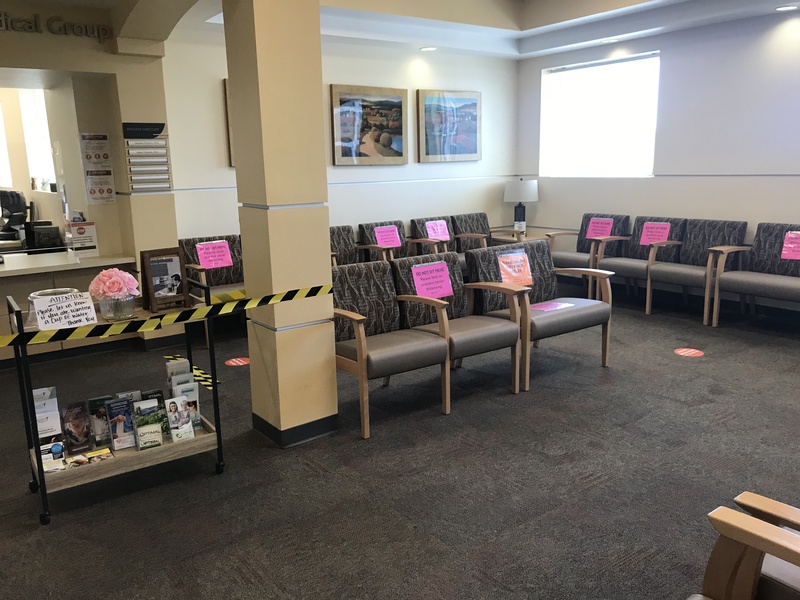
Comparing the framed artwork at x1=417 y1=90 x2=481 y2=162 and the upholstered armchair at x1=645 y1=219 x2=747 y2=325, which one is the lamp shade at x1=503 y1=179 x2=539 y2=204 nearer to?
the framed artwork at x1=417 y1=90 x2=481 y2=162

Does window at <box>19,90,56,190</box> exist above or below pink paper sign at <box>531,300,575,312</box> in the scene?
above

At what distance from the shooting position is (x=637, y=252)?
6.57m

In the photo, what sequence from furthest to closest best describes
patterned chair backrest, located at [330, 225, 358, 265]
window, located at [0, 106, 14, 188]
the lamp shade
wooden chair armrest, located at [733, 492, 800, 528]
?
window, located at [0, 106, 14, 188] < the lamp shade < patterned chair backrest, located at [330, 225, 358, 265] < wooden chair armrest, located at [733, 492, 800, 528]

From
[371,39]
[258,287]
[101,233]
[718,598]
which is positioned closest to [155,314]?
[258,287]

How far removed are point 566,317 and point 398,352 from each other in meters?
1.36

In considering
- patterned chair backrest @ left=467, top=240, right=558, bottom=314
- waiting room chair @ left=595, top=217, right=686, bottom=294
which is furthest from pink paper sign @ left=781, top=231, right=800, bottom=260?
patterned chair backrest @ left=467, top=240, right=558, bottom=314

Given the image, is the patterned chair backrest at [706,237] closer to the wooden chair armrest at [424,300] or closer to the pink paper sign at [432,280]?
the pink paper sign at [432,280]

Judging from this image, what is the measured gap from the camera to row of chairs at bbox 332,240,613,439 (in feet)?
11.5

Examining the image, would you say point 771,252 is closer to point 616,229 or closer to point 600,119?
point 616,229

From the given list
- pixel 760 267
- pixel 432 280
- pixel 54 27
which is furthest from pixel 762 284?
pixel 54 27

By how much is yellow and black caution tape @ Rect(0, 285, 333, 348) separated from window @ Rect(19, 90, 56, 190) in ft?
16.9

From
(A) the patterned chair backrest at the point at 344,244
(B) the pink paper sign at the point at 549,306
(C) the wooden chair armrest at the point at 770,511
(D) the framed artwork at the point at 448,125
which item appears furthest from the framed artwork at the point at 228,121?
(C) the wooden chair armrest at the point at 770,511

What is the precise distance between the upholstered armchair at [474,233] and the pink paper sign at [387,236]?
857 millimetres

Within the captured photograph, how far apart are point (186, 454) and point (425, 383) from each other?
1.80 m
